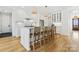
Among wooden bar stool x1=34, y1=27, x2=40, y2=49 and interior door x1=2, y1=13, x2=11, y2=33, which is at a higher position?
interior door x1=2, y1=13, x2=11, y2=33

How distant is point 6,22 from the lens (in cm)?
252

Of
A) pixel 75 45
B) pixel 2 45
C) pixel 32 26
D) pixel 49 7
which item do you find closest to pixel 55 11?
pixel 49 7

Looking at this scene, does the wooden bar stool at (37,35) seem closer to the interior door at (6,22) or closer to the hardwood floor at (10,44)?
the hardwood floor at (10,44)

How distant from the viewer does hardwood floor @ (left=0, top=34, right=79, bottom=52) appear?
8.15 feet

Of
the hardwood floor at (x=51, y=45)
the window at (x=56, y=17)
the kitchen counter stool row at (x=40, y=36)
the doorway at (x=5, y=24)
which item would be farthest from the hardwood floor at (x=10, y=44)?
the window at (x=56, y=17)

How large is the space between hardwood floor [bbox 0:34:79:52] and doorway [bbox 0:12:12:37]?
0.35 ft

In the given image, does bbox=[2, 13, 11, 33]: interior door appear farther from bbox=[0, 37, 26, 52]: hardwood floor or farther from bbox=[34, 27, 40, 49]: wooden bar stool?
bbox=[34, 27, 40, 49]: wooden bar stool

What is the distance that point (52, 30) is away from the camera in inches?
101

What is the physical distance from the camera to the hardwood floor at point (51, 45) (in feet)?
8.15

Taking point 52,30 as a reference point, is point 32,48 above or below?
below

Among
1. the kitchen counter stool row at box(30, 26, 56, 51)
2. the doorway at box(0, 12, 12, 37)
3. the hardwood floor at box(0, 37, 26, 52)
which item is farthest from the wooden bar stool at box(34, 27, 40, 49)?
the doorway at box(0, 12, 12, 37)

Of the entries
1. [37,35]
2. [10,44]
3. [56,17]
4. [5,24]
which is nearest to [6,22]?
Result: [5,24]
